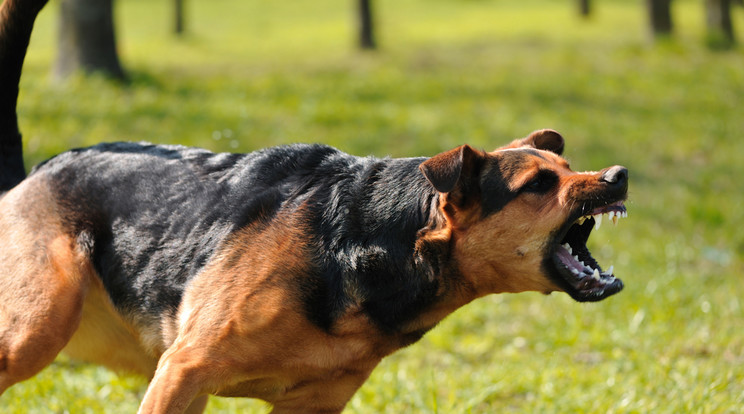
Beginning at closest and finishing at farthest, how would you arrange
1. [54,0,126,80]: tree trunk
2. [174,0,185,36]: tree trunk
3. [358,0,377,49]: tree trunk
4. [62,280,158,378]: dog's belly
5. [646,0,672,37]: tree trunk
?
[62,280,158,378]: dog's belly < [54,0,126,80]: tree trunk < [358,0,377,49]: tree trunk < [646,0,672,37]: tree trunk < [174,0,185,36]: tree trunk

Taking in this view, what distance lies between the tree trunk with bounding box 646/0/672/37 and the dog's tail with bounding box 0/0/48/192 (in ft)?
58.1

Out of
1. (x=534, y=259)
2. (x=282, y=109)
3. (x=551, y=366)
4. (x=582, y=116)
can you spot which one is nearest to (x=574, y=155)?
(x=582, y=116)

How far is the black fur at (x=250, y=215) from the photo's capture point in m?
3.89

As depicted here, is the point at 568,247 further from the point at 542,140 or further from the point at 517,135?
the point at 517,135

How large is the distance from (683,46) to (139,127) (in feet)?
45.9

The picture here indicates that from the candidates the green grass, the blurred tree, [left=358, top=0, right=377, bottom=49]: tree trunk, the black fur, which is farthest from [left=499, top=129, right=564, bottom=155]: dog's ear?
the blurred tree

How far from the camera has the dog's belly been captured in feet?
14.5

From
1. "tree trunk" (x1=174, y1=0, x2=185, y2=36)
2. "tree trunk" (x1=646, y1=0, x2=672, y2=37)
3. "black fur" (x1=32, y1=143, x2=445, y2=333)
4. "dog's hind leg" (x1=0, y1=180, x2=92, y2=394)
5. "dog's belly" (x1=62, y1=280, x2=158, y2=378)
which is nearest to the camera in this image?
"black fur" (x1=32, y1=143, x2=445, y2=333)

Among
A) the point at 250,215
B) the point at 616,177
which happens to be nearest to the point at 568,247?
the point at 616,177

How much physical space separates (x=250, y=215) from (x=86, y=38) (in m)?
9.15

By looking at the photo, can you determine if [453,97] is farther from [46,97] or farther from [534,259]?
[534,259]

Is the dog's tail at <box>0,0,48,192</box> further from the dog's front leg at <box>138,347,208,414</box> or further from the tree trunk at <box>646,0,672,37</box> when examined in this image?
the tree trunk at <box>646,0,672,37</box>

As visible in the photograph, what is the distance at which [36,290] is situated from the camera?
4.08m

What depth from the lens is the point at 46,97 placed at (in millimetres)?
11320
